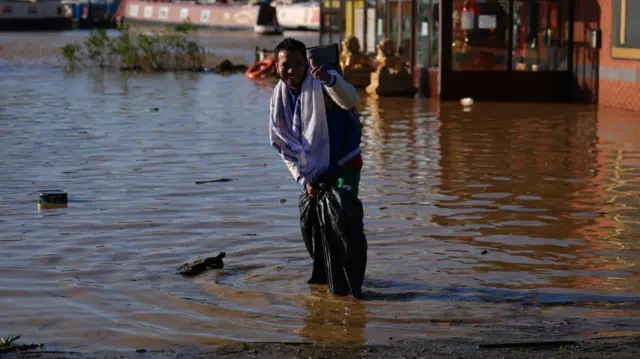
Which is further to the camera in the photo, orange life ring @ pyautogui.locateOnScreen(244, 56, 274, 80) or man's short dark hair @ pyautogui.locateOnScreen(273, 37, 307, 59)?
orange life ring @ pyautogui.locateOnScreen(244, 56, 274, 80)

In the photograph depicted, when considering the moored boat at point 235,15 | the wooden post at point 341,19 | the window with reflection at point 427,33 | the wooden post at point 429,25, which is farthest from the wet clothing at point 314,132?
the moored boat at point 235,15

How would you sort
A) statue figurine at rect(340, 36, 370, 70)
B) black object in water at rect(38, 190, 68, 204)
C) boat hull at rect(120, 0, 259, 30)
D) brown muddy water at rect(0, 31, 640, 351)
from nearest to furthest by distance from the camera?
brown muddy water at rect(0, 31, 640, 351), black object in water at rect(38, 190, 68, 204), statue figurine at rect(340, 36, 370, 70), boat hull at rect(120, 0, 259, 30)

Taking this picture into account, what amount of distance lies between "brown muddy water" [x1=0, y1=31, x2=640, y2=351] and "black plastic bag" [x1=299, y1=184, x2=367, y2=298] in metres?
0.16

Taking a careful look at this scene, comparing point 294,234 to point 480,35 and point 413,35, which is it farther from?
point 413,35

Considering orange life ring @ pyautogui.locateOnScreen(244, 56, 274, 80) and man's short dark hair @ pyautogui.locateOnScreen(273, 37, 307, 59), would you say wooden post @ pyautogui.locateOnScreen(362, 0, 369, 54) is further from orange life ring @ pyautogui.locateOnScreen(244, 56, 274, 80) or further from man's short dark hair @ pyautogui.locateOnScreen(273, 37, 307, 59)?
man's short dark hair @ pyautogui.locateOnScreen(273, 37, 307, 59)

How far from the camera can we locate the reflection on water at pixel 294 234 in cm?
768

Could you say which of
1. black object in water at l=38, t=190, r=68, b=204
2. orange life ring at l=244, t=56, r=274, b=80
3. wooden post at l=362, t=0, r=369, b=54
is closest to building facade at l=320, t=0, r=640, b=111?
wooden post at l=362, t=0, r=369, b=54

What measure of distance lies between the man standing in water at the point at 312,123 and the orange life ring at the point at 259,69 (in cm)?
2538

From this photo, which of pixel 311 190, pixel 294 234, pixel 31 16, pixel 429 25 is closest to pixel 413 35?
pixel 429 25

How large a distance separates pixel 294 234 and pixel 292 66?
9.46 ft

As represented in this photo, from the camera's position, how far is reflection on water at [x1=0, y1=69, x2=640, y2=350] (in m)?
7.68

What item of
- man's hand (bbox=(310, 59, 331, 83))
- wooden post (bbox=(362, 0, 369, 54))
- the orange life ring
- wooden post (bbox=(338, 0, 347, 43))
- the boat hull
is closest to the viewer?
man's hand (bbox=(310, 59, 331, 83))

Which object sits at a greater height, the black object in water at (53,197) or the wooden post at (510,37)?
the wooden post at (510,37)

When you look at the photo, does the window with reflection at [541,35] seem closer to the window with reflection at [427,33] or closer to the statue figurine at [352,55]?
the window with reflection at [427,33]
